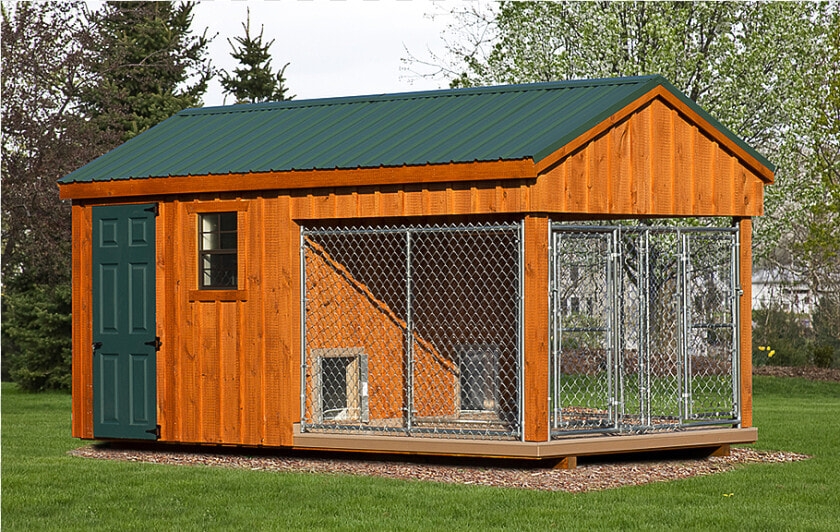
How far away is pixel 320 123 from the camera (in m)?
14.5

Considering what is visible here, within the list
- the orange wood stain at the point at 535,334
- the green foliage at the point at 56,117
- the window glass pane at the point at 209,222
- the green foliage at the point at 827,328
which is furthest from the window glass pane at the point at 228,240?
the green foliage at the point at 827,328

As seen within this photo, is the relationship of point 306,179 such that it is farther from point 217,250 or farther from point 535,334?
point 535,334

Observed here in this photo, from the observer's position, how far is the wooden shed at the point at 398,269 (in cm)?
1191

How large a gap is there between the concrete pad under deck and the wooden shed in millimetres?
24

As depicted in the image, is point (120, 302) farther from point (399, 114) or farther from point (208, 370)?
point (399, 114)

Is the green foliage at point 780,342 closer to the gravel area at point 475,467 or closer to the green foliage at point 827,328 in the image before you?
the green foliage at point 827,328

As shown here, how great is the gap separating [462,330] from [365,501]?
504cm

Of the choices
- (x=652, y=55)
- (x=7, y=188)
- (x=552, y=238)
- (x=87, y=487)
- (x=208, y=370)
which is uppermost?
(x=652, y=55)

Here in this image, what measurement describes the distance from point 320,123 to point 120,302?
309 cm

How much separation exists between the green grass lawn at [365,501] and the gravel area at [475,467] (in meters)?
0.32

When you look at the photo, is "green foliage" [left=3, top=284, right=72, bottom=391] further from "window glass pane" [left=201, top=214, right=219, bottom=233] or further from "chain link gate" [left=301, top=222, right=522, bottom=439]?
"window glass pane" [left=201, top=214, right=219, bottom=233]

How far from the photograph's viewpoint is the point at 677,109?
12906 mm

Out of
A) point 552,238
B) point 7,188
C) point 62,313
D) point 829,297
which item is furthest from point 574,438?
point 829,297

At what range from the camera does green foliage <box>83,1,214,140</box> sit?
88.6ft
